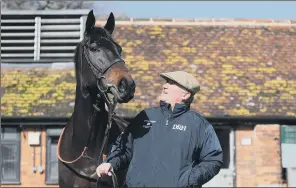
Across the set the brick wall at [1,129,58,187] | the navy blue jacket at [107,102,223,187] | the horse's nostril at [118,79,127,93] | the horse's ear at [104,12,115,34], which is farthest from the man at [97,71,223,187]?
the brick wall at [1,129,58,187]

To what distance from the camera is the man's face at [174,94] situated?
5.31 meters

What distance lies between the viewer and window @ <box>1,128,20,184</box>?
18.7 metres

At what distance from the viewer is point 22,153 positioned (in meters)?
18.7

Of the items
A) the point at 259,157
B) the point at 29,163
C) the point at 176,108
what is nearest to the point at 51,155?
the point at 29,163

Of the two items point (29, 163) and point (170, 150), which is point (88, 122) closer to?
point (170, 150)

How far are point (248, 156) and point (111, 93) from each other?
1244cm

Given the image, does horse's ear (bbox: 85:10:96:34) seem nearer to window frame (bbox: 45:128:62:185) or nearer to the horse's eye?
the horse's eye

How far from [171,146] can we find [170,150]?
0.03m

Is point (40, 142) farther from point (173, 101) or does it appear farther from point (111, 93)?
point (173, 101)

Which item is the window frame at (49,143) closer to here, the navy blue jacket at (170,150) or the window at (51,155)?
the window at (51,155)

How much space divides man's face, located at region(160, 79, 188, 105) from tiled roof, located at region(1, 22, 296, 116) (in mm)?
12848

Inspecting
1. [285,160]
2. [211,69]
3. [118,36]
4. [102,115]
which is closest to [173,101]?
[102,115]

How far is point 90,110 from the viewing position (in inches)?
277

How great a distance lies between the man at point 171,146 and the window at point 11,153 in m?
13.7
